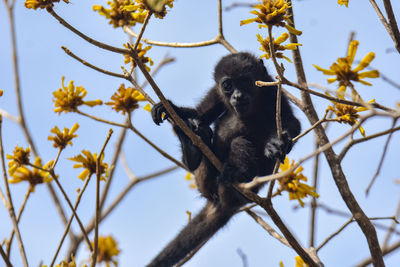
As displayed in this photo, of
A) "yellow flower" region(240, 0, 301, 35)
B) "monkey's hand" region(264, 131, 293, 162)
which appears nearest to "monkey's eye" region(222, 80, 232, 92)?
"monkey's hand" region(264, 131, 293, 162)

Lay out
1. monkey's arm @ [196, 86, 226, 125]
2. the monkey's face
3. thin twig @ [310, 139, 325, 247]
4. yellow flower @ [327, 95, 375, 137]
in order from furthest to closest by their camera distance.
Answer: monkey's arm @ [196, 86, 226, 125] → the monkey's face → thin twig @ [310, 139, 325, 247] → yellow flower @ [327, 95, 375, 137]

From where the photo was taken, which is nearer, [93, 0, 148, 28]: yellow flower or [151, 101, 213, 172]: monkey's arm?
[93, 0, 148, 28]: yellow flower

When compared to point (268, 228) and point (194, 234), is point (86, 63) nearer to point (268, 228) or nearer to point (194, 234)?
point (268, 228)

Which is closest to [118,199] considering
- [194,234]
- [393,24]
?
[194,234]

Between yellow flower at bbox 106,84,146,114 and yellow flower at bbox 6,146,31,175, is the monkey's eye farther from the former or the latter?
yellow flower at bbox 6,146,31,175

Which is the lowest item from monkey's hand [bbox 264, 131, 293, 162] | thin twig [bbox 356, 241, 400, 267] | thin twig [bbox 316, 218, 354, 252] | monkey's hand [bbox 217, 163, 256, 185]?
thin twig [bbox 356, 241, 400, 267]

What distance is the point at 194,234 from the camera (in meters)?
6.81

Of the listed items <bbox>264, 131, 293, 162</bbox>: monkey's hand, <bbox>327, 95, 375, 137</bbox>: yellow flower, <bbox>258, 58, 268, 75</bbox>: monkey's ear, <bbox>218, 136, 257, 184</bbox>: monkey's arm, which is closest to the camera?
<bbox>327, 95, 375, 137</bbox>: yellow flower

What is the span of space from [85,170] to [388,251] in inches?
150

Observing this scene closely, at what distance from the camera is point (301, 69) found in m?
6.21

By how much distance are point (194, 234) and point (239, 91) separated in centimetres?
185

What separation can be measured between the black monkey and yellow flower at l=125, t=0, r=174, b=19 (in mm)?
1785

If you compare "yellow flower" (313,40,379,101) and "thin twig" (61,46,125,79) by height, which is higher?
"thin twig" (61,46,125,79)

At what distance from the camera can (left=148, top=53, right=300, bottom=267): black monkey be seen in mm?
6461
